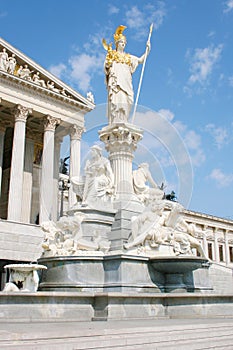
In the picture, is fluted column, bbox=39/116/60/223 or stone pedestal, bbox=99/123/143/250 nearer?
stone pedestal, bbox=99/123/143/250

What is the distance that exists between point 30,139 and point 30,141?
203 mm

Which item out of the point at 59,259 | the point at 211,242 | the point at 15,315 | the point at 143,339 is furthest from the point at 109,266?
the point at 211,242

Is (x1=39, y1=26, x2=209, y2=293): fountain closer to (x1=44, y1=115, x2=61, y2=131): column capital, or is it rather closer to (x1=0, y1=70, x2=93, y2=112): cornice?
(x1=0, y1=70, x2=93, y2=112): cornice

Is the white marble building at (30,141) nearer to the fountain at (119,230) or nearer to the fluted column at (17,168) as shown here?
the fluted column at (17,168)

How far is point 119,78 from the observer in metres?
15.6

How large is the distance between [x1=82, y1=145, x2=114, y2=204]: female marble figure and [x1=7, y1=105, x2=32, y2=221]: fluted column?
20.2 m

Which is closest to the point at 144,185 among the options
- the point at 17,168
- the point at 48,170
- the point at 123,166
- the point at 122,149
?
the point at 123,166

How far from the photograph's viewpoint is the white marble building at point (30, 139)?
Answer: 32.1 meters

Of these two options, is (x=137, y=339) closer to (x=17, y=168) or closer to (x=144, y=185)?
(x=144, y=185)

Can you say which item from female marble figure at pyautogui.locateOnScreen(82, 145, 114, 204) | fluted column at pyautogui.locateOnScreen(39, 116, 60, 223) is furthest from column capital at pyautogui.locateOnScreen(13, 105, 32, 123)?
female marble figure at pyautogui.locateOnScreen(82, 145, 114, 204)

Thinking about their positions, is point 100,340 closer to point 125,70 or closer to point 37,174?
point 125,70

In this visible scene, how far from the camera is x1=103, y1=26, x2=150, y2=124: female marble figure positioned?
15.4 metres

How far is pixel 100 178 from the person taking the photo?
535 inches

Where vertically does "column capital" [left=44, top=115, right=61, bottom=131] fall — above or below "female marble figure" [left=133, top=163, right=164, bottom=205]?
above
